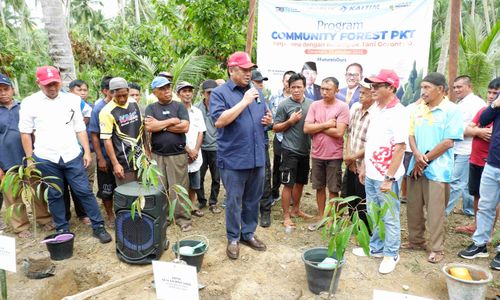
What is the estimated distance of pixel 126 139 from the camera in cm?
411

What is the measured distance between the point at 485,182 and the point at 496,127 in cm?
54

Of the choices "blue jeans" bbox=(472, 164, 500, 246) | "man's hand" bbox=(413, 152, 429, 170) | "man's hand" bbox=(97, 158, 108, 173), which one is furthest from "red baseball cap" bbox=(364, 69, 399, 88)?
"man's hand" bbox=(97, 158, 108, 173)

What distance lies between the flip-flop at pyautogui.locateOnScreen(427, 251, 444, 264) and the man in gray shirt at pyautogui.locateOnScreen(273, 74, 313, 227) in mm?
1551

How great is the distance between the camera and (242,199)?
12.7ft

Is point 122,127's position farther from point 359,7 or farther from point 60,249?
point 359,7

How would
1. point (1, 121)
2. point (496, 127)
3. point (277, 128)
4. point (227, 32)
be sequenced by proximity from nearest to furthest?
point (496, 127)
point (1, 121)
point (277, 128)
point (227, 32)

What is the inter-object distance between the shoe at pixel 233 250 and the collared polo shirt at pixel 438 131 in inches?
78.3

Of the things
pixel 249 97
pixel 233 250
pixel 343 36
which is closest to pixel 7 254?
pixel 233 250

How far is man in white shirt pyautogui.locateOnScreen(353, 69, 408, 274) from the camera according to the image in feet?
11.0

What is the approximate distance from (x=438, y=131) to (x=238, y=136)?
1885mm

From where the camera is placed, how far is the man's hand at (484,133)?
4.27m

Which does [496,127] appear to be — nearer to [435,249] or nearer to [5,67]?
[435,249]

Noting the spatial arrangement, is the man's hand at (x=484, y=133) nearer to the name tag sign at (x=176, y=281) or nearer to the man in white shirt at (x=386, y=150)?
the man in white shirt at (x=386, y=150)

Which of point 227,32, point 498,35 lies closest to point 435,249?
point 227,32
